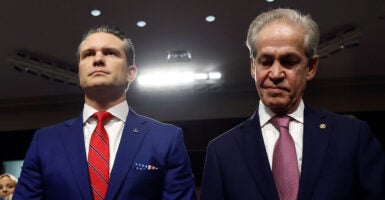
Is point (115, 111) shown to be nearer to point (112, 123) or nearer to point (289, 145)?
point (112, 123)

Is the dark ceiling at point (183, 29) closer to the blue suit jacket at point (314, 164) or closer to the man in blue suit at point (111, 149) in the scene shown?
the man in blue suit at point (111, 149)

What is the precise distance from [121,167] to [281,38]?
69 cm

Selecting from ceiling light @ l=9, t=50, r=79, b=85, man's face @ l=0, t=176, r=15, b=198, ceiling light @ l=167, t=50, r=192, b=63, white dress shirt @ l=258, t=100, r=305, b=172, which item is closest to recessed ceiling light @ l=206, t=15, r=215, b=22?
ceiling light @ l=167, t=50, r=192, b=63

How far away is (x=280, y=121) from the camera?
1612mm

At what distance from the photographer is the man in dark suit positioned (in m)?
1.50

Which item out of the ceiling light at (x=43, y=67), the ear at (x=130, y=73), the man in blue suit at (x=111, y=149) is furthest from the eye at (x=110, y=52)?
the ceiling light at (x=43, y=67)

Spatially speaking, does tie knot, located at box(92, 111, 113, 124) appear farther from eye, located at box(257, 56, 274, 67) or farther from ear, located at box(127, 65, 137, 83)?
eye, located at box(257, 56, 274, 67)

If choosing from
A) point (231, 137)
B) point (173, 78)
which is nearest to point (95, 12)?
point (173, 78)

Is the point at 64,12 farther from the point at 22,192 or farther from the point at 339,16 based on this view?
the point at 22,192

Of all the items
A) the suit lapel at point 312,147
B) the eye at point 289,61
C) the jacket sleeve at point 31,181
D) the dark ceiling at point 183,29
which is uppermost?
the dark ceiling at point 183,29

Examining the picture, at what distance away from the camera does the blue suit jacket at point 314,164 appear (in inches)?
58.7

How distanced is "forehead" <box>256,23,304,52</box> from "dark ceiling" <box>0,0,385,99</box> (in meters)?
4.66

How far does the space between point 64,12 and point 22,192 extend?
15.8ft

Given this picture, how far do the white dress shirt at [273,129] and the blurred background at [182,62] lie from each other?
4.66 m
